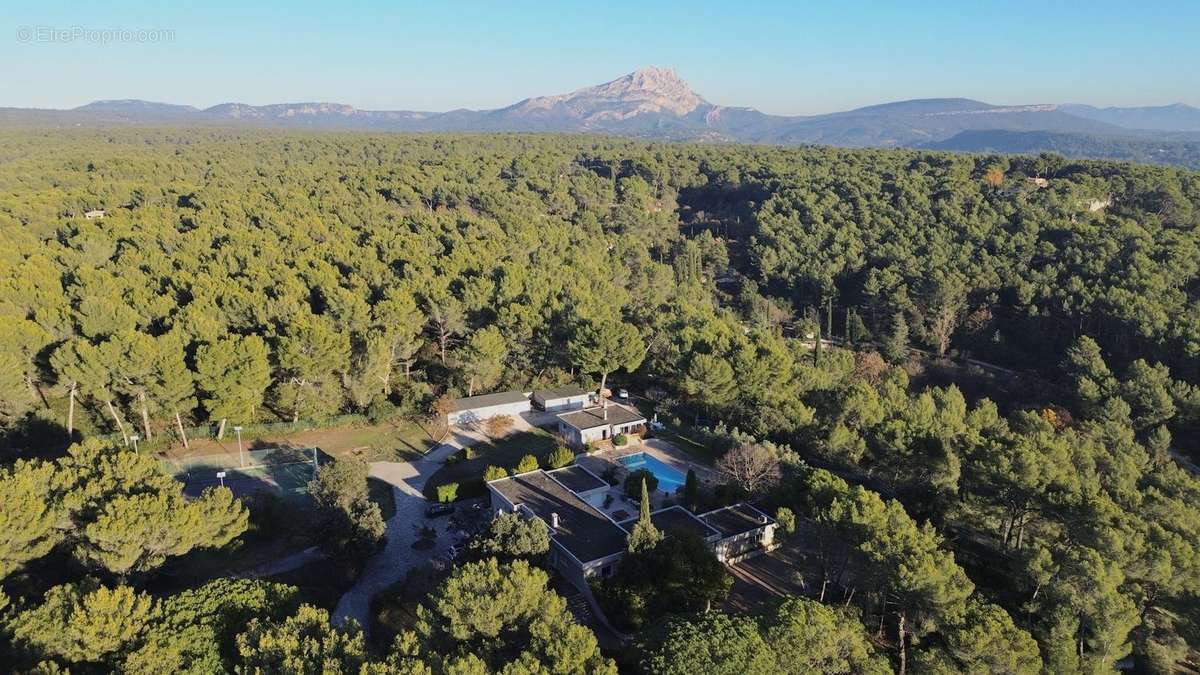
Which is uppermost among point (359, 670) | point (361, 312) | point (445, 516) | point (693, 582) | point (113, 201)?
point (113, 201)

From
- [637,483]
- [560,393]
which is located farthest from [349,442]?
[637,483]

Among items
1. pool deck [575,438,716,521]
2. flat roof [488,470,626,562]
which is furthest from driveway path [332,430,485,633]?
pool deck [575,438,716,521]

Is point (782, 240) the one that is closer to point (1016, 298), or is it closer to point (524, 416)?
point (1016, 298)

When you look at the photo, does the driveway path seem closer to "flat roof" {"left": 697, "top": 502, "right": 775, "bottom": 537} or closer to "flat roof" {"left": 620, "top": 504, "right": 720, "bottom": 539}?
"flat roof" {"left": 620, "top": 504, "right": 720, "bottom": 539}

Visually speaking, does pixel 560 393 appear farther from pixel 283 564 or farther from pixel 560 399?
pixel 283 564

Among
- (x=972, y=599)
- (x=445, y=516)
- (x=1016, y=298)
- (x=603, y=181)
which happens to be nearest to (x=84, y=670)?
(x=445, y=516)

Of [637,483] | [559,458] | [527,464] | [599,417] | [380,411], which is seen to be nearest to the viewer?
[637,483]

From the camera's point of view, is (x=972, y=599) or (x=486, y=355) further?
(x=486, y=355)
